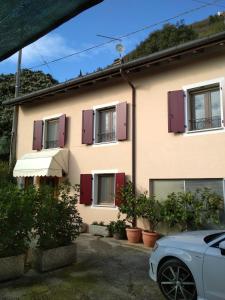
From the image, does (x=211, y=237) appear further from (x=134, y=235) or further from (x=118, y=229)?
(x=118, y=229)

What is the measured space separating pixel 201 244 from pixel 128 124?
28.1ft

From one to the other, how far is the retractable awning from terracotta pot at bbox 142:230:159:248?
5.39 m

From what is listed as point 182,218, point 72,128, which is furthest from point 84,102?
point 182,218

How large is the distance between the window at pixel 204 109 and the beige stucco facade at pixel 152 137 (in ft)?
1.39

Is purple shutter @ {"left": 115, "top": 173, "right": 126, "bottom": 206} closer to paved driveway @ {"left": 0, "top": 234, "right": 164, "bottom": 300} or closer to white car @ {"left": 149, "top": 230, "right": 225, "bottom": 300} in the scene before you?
paved driveway @ {"left": 0, "top": 234, "right": 164, "bottom": 300}

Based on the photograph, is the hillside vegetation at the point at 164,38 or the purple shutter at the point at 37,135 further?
the hillside vegetation at the point at 164,38

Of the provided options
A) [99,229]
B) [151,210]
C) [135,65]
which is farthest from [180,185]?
[135,65]

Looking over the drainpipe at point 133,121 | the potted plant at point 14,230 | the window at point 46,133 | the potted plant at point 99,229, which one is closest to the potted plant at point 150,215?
the drainpipe at point 133,121

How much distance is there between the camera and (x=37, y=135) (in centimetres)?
1725

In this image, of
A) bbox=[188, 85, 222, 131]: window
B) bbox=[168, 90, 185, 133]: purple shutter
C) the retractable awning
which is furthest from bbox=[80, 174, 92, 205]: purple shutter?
bbox=[188, 85, 222, 131]: window

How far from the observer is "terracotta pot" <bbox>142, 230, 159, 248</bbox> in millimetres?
11381

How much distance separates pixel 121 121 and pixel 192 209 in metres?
4.68

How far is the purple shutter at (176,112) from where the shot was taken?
12000mm

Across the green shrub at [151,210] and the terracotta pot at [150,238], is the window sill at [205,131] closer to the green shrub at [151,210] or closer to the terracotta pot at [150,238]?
the green shrub at [151,210]
